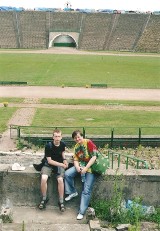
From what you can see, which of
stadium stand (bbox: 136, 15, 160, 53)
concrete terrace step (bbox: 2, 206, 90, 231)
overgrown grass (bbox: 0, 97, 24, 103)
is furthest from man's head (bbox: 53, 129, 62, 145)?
stadium stand (bbox: 136, 15, 160, 53)

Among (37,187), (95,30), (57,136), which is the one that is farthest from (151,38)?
(37,187)

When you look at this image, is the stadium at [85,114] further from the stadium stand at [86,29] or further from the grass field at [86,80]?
the stadium stand at [86,29]

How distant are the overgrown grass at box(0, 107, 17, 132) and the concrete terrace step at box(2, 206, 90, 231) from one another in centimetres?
1501

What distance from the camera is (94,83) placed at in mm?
42156

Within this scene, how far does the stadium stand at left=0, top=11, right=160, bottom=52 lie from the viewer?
90.5 meters

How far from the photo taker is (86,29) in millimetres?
100312

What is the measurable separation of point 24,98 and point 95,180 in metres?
25.4

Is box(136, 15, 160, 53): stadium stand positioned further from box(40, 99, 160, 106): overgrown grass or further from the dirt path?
box(40, 99, 160, 106): overgrown grass

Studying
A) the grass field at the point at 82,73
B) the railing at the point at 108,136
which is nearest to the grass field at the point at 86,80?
the grass field at the point at 82,73

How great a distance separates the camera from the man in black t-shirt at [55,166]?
9242 mm

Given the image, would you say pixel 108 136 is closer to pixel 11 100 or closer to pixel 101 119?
pixel 101 119

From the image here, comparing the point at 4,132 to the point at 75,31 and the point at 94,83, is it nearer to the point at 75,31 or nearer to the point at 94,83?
the point at 94,83

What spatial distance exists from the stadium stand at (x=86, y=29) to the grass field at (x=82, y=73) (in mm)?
29785

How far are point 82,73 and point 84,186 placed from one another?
40.3 meters
